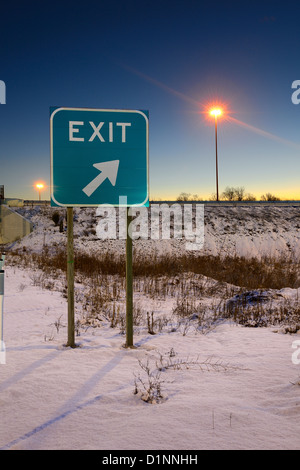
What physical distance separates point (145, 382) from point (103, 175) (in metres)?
2.93

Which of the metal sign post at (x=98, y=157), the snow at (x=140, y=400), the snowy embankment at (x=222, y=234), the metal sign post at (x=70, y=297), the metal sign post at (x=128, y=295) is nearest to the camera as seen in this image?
the snow at (x=140, y=400)

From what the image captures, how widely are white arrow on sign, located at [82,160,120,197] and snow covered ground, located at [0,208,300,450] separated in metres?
2.42

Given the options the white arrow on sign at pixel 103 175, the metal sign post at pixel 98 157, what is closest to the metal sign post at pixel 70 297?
the metal sign post at pixel 98 157

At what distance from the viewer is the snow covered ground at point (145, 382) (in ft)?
8.27

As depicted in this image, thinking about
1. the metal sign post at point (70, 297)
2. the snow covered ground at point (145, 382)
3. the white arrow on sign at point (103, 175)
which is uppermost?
the white arrow on sign at point (103, 175)

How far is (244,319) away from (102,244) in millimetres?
16705

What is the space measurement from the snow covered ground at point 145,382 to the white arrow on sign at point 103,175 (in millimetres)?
2423

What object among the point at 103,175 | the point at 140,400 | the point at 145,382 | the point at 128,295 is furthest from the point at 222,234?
the point at 140,400

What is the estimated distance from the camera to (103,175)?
16.2 feet

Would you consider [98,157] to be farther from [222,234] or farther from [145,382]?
[222,234]

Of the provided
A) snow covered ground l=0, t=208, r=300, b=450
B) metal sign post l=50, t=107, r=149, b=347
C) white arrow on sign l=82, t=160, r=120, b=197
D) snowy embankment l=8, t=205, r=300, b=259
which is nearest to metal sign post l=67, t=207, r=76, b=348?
metal sign post l=50, t=107, r=149, b=347

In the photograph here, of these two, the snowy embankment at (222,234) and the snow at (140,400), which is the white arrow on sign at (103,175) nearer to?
the snow at (140,400)

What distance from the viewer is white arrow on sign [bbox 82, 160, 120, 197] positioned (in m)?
4.92

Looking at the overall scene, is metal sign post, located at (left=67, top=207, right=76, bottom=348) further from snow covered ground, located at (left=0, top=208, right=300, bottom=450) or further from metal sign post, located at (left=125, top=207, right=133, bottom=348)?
metal sign post, located at (left=125, top=207, right=133, bottom=348)
